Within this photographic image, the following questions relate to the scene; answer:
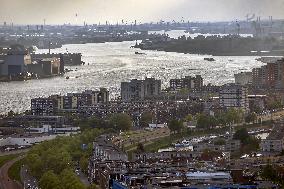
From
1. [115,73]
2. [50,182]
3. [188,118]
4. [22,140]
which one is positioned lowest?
[115,73]

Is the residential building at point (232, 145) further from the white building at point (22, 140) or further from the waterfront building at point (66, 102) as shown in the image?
the waterfront building at point (66, 102)

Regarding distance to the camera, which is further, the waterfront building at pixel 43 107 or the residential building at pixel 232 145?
the waterfront building at pixel 43 107

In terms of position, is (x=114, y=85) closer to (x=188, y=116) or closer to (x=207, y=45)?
(x=188, y=116)

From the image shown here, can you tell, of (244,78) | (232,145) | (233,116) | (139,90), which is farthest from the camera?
(244,78)

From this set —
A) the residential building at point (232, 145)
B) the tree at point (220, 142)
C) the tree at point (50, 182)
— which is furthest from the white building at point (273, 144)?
the tree at point (50, 182)

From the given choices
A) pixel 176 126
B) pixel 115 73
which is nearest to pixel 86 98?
pixel 176 126

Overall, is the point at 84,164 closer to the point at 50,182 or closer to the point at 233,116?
the point at 50,182

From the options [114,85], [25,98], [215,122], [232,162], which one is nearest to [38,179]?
[232,162]
